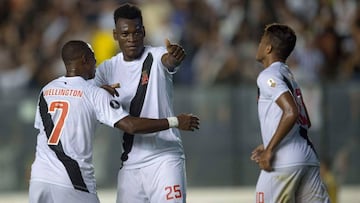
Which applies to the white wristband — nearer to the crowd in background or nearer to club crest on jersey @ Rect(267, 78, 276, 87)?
club crest on jersey @ Rect(267, 78, 276, 87)

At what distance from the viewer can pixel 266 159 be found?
9.09 meters

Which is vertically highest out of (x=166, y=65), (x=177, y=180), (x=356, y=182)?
(x=166, y=65)

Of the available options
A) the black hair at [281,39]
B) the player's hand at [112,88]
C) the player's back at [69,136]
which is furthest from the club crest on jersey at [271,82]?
the player's back at [69,136]

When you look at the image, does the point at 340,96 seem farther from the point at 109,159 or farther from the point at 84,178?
the point at 84,178

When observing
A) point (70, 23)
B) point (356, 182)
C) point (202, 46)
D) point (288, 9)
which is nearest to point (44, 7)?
point (70, 23)

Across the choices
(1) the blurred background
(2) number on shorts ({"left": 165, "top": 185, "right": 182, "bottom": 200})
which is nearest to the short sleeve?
(2) number on shorts ({"left": 165, "top": 185, "right": 182, "bottom": 200})

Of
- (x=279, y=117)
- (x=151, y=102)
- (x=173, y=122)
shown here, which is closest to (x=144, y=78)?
(x=151, y=102)

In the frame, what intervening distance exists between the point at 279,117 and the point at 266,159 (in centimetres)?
36

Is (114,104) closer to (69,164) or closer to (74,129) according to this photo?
(74,129)

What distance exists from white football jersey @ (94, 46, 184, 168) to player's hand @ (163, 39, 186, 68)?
0.53 ft

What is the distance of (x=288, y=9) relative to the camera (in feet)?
55.3

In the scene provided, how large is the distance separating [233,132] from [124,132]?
6.91 metres

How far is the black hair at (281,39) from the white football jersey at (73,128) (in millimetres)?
1375

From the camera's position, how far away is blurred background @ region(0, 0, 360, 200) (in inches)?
639
